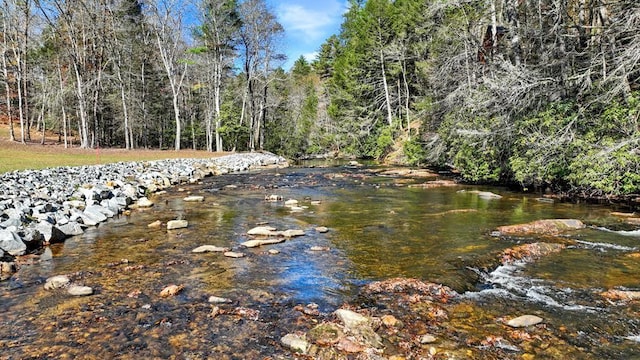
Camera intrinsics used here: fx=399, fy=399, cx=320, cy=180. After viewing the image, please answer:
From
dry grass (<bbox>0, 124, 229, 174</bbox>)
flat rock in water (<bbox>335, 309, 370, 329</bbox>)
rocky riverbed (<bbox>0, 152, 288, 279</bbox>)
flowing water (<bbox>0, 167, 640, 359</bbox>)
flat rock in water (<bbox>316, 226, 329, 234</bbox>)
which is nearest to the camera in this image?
flowing water (<bbox>0, 167, 640, 359</bbox>)

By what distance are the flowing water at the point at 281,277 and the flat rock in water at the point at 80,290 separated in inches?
2.8

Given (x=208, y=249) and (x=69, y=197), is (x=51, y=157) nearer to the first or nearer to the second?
(x=69, y=197)

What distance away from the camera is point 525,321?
140 inches

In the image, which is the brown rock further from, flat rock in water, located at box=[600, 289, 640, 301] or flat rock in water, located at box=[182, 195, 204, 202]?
flat rock in water, located at box=[182, 195, 204, 202]

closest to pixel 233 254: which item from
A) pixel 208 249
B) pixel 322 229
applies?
pixel 208 249

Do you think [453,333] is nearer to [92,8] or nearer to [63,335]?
[63,335]

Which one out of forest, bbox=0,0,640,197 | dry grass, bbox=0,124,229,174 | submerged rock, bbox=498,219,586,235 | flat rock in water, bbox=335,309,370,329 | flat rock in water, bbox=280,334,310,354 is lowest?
flat rock in water, bbox=280,334,310,354

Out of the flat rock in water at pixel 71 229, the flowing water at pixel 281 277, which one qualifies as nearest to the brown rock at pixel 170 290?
the flowing water at pixel 281 277

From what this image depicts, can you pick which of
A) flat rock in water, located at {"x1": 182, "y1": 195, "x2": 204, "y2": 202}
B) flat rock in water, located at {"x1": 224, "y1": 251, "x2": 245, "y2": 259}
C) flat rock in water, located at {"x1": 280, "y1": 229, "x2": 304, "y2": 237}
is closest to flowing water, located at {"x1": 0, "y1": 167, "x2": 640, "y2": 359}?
flat rock in water, located at {"x1": 224, "y1": 251, "x2": 245, "y2": 259}

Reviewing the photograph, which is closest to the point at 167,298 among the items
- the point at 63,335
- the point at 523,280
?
the point at 63,335

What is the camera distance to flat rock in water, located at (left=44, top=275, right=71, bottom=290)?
174 inches

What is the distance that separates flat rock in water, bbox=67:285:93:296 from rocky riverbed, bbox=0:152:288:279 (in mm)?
1102

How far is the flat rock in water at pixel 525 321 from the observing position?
352cm

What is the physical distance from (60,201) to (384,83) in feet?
83.8
